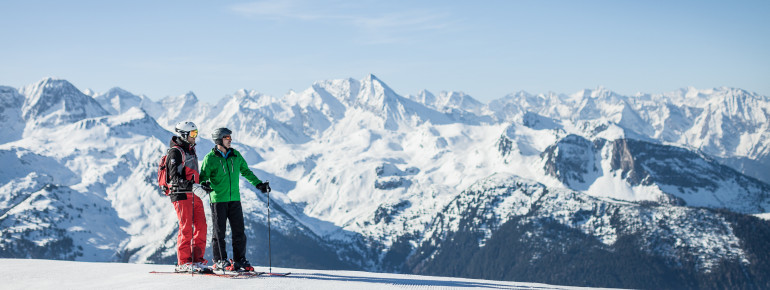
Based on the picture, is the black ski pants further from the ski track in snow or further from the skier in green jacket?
the ski track in snow

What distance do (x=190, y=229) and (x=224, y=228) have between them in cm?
113

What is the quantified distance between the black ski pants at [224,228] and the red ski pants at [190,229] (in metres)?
0.43

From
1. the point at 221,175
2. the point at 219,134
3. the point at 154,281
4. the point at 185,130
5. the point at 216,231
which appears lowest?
the point at 154,281

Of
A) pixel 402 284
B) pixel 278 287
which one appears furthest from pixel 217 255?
pixel 402 284

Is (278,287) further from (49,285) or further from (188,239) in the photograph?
(49,285)

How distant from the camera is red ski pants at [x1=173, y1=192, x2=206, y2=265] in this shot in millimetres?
23594

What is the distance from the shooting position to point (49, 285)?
71.2 ft

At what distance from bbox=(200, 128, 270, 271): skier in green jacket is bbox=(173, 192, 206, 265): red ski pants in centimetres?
50

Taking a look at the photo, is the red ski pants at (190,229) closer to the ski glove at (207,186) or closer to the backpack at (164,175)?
the backpack at (164,175)

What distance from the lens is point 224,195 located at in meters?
23.6

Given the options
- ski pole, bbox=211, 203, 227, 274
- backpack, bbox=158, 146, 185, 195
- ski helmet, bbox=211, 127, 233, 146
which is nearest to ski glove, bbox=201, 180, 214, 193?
ski pole, bbox=211, 203, 227, 274

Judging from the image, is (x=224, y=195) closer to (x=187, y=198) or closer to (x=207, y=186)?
(x=207, y=186)

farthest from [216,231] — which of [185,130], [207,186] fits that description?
[185,130]

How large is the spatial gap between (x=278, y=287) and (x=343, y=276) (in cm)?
553
